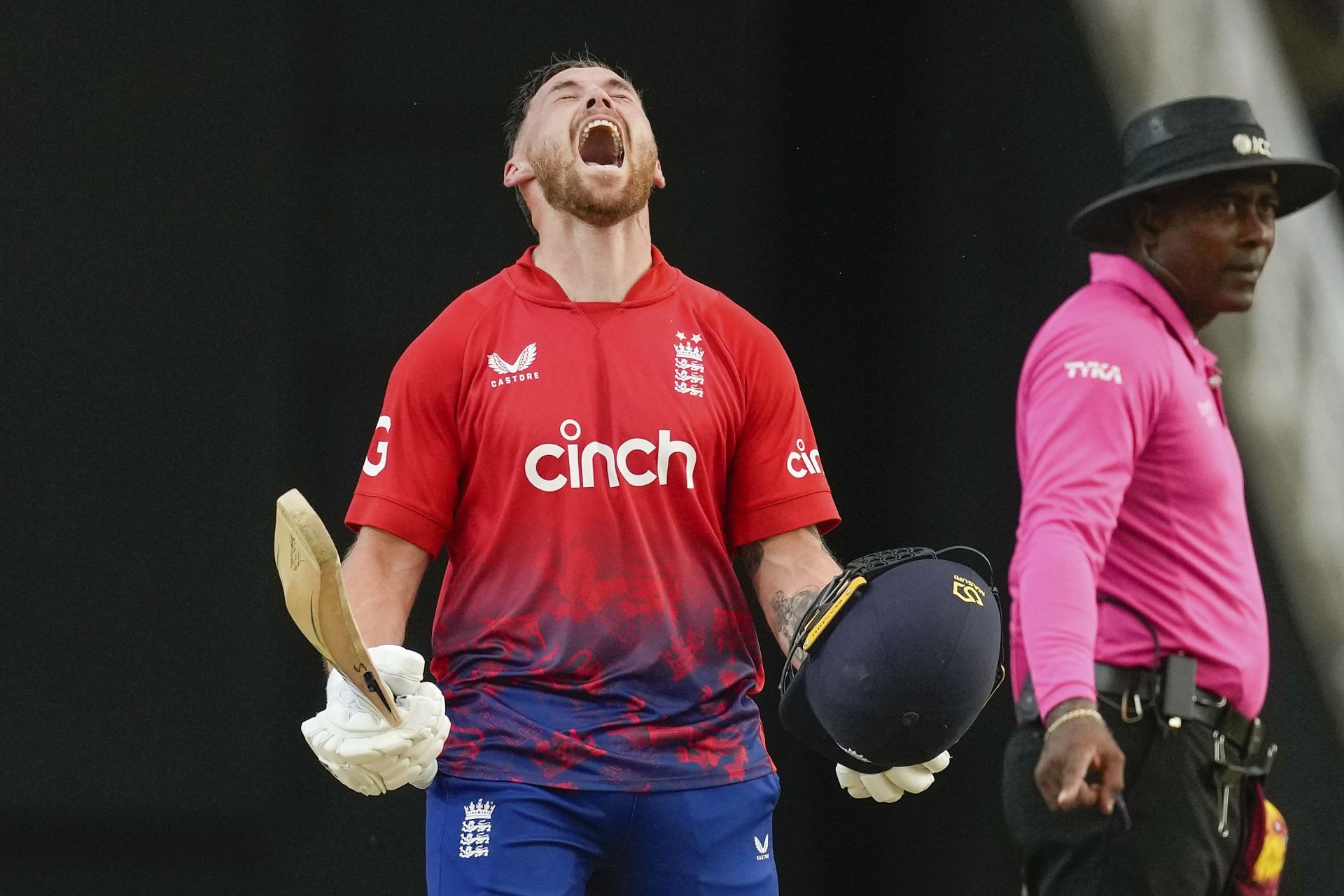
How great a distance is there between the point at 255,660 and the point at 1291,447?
2.33 metres

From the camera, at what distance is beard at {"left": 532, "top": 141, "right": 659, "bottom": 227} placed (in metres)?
2.87

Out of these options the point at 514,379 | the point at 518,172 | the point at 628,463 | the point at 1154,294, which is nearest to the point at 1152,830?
the point at 1154,294

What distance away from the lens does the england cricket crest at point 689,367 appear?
2770mm

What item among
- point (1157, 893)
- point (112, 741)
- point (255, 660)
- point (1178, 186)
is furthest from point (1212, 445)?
point (112, 741)

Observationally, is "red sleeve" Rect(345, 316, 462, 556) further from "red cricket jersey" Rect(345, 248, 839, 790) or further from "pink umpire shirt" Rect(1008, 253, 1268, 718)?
"pink umpire shirt" Rect(1008, 253, 1268, 718)

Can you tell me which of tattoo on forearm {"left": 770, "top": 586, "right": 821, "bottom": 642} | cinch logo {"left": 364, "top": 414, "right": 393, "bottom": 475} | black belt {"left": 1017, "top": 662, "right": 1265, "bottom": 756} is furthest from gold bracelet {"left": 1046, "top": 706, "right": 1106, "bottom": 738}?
cinch logo {"left": 364, "top": 414, "right": 393, "bottom": 475}

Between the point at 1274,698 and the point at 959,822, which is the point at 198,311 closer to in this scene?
the point at 959,822

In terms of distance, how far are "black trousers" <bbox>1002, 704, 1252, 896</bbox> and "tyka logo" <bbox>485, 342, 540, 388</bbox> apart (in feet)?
3.53

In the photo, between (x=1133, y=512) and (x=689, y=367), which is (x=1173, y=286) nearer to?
(x=1133, y=512)

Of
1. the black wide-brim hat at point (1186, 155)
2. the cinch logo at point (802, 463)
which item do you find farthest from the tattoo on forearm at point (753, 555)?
the black wide-brim hat at point (1186, 155)

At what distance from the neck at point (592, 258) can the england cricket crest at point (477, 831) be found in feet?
2.68

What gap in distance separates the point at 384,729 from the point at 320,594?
0.80 feet

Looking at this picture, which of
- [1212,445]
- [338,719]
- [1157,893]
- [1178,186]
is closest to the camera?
[338,719]

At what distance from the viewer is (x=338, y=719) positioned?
237cm
